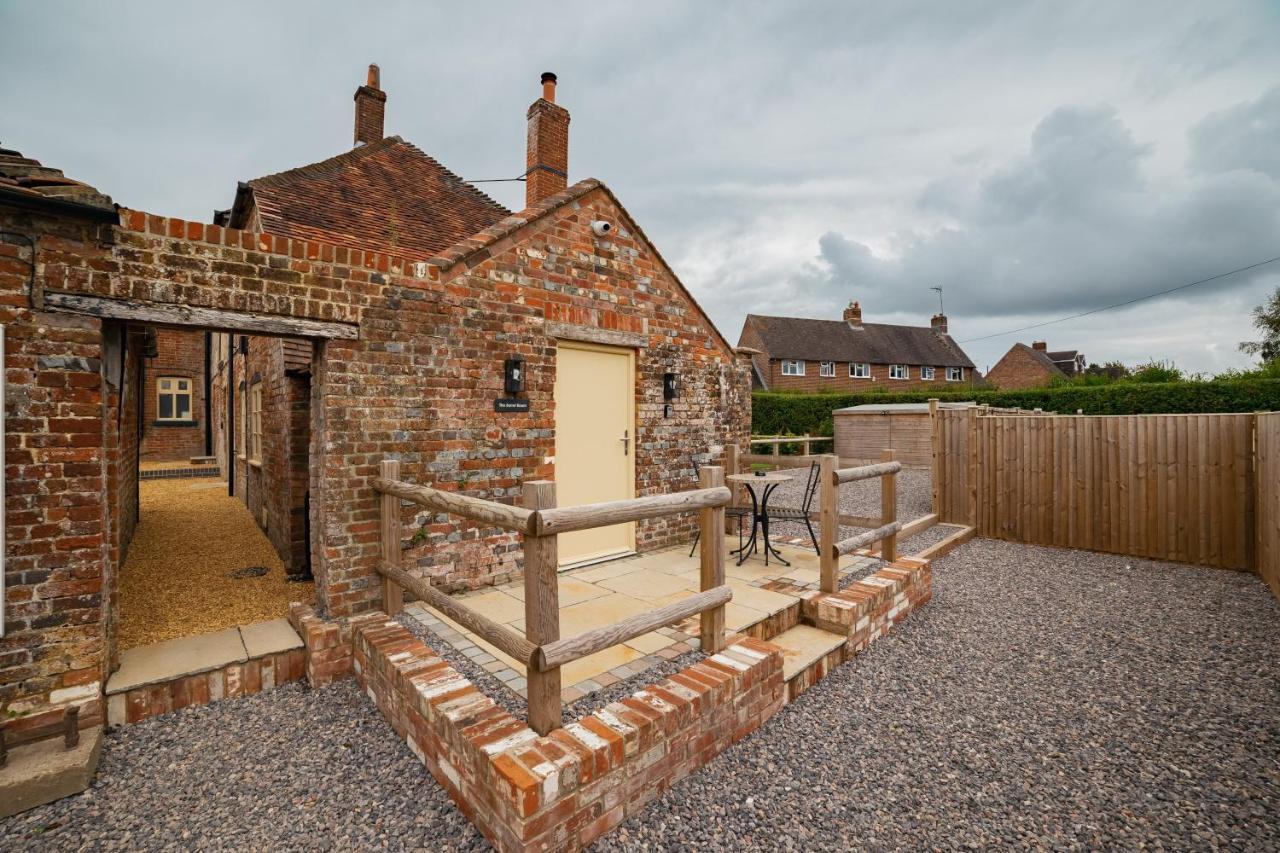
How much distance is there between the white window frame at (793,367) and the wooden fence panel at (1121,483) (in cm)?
2414

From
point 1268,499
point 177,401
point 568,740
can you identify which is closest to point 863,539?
point 568,740

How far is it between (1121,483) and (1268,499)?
4.94 ft

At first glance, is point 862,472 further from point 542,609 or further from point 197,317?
point 197,317

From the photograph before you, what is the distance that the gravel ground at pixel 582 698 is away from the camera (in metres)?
3.01

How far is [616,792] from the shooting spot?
98.7 inches

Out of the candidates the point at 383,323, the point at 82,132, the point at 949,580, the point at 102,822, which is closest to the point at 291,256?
the point at 383,323

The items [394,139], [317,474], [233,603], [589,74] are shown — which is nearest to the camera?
[317,474]

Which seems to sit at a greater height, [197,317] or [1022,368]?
[1022,368]

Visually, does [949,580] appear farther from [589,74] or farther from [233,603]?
[589,74]

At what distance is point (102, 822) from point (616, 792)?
2.47 m

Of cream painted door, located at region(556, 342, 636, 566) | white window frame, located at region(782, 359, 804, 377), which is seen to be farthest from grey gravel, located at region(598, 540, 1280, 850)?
white window frame, located at region(782, 359, 804, 377)

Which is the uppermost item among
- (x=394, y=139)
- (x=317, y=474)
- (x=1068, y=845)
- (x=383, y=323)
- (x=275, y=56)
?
(x=394, y=139)

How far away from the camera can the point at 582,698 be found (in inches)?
121

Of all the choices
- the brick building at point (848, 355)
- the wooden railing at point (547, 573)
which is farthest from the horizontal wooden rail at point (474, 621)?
the brick building at point (848, 355)
